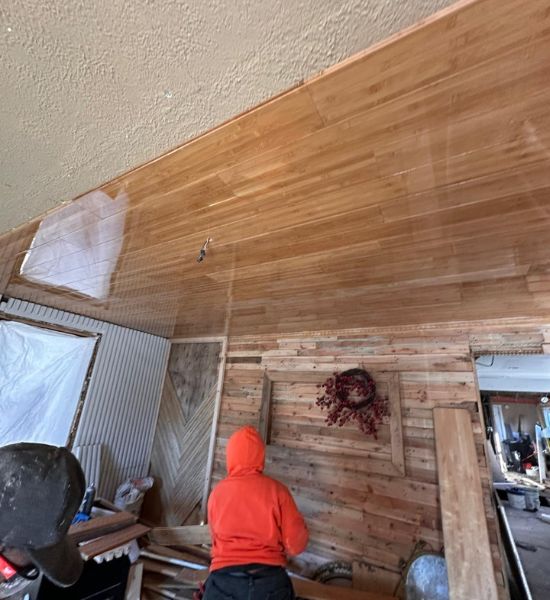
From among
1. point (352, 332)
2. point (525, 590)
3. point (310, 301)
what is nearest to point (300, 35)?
point (310, 301)

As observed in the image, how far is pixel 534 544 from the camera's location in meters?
5.00

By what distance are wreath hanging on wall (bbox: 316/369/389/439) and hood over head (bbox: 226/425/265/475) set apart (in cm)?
165

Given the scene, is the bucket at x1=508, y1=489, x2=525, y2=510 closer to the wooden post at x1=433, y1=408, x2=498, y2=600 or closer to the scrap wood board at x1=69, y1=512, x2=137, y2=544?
the wooden post at x1=433, y1=408, x2=498, y2=600

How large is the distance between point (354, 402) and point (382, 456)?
580 millimetres

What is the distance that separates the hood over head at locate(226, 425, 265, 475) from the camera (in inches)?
72.9

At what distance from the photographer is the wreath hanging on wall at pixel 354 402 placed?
3184mm

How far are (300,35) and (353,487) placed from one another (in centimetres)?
367

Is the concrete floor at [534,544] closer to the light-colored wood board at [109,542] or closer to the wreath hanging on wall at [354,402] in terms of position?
the wreath hanging on wall at [354,402]

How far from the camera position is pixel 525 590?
2896mm

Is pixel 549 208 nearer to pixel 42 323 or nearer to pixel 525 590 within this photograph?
pixel 525 590

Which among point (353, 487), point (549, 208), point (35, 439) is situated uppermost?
point (549, 208)

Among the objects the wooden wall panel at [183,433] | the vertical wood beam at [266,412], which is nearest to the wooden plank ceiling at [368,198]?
the vertical wood beam at [266,412]

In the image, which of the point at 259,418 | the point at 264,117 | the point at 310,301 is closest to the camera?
the point at 264,117

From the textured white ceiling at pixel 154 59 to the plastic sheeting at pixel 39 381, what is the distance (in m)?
3.30
